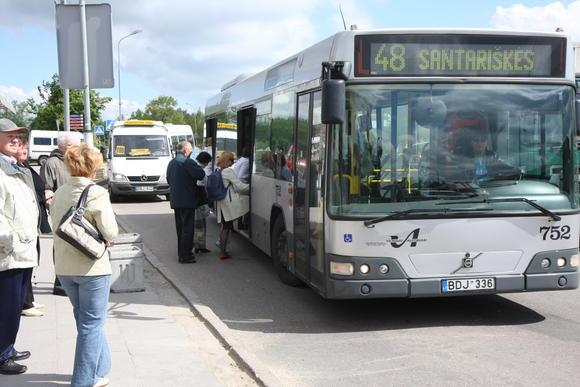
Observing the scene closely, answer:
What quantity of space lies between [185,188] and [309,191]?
3701mm

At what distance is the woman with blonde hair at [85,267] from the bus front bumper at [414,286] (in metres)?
2.56

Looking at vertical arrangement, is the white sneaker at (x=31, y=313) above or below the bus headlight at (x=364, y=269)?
below

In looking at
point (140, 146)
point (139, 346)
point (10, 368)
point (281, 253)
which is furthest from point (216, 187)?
point (140, 146)

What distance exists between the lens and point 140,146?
21922 mm

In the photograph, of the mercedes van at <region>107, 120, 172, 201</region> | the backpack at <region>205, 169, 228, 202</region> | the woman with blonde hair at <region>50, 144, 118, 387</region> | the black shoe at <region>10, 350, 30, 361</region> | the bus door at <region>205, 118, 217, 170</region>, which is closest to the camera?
the woman with blonde hair at <region>50, 144, 118, 387</region>

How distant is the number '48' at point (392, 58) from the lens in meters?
6.48

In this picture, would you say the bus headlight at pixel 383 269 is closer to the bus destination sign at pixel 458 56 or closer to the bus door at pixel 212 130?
the bus destination sign at pixel 458 56

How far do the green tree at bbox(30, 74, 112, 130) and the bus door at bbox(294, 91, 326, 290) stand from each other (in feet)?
114

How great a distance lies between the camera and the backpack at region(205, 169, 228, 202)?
10422 millimetres

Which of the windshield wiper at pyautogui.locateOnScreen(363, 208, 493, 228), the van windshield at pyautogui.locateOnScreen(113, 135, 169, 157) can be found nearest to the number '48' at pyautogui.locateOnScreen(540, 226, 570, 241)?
the windshield wiper at pyautogui.locateOnScreen(363, 208, 493, 228)

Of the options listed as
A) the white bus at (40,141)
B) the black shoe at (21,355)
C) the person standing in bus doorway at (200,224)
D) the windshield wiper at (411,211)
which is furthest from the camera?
the white bus at (40,141)

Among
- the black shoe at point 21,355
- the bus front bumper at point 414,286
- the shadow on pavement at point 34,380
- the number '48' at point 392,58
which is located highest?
the number '48' at point 392,58

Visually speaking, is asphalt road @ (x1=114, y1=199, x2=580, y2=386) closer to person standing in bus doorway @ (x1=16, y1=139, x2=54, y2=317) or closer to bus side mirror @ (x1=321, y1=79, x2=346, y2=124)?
person standing in bus doorway @ (x1=16, y1=139, x2=54, y2=317)

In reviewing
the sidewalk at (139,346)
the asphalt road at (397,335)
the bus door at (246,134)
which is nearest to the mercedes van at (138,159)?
the bus door at (246,134)
